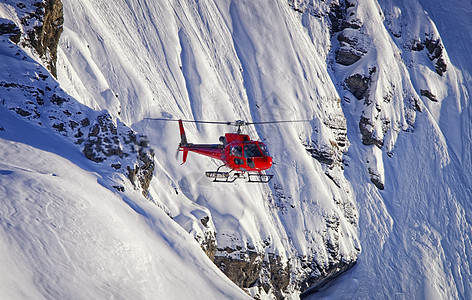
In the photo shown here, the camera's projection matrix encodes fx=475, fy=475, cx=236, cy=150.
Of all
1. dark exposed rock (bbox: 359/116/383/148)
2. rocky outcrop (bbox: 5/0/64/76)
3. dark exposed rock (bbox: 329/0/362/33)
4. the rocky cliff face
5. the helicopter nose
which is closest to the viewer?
the helicopter nose

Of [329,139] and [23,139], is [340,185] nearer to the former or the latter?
[329,139]

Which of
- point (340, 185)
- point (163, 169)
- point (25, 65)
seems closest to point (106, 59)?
point (163, 169)

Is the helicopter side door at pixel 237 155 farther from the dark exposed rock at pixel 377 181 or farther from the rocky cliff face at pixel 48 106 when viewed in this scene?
the dark exposed rock at pixel 377 181

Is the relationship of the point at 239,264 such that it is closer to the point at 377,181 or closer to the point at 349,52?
the point at 377,181

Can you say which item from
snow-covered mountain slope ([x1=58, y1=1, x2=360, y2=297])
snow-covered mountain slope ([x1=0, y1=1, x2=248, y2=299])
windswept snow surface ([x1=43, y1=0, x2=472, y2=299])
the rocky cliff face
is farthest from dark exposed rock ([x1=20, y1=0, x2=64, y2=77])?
snow-covered mountain slope ([x1=58, y1=1, x2=360, y2=297])

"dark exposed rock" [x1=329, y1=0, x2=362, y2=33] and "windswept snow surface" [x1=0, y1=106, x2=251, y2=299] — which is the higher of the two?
"windswept snow surface" [x1=0, y1=106, x2=251, y2=299]

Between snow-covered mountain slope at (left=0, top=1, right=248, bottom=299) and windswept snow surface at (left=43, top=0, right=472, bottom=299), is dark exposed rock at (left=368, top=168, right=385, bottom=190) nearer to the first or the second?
windswept snow surface at (left=43, top=0, right=472, bottom=299)

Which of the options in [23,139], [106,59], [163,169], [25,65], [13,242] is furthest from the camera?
[106,59]
